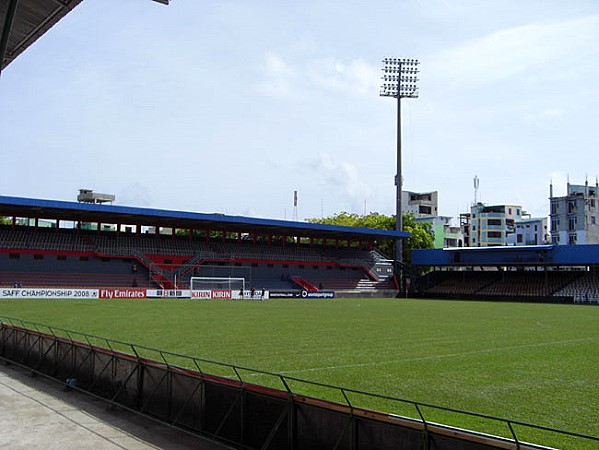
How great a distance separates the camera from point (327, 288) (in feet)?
249

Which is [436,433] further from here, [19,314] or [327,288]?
[327,288]

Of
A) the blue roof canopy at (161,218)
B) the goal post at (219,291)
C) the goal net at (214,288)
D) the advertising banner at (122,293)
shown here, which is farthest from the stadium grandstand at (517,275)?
the advertising banner at (122,293)

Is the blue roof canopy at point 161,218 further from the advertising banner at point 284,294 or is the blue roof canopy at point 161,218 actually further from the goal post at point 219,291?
the advertising banner at point 284,294

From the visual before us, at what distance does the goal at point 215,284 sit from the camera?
203 feet

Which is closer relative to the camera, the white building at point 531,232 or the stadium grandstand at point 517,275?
the stadium grandstand at point 517,275

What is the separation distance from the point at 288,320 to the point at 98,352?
2015cm

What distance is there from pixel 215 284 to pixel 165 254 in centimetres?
730

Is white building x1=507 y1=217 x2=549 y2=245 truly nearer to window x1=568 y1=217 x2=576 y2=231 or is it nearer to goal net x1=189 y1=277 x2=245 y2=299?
window x1=568 y1=217 x2=576 y2=231

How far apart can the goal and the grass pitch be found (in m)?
26.5

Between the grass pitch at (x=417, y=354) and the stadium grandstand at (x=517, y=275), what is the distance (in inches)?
1410

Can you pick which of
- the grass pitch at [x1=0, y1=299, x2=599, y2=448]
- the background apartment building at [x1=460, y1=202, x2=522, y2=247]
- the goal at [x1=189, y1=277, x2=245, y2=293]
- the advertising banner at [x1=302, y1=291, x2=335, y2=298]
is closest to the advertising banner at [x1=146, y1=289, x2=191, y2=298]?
the goal at [x1=189, y1=277, x2=245, y2=293]

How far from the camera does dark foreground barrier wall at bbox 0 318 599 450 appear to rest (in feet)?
24.3

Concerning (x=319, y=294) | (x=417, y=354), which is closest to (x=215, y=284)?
(x=319, y=294)

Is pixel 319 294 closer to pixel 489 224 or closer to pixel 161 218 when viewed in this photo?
pixel 161 218
